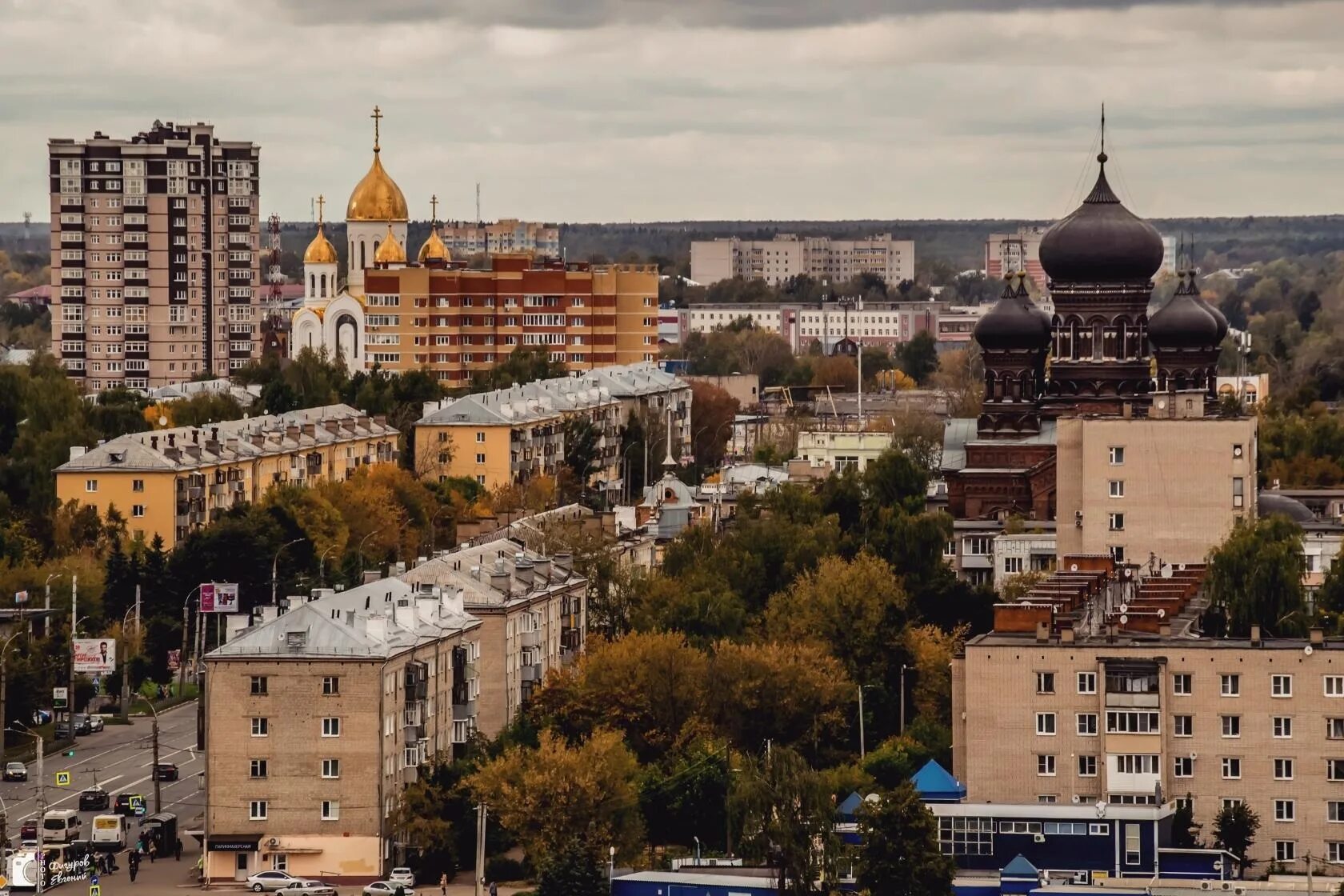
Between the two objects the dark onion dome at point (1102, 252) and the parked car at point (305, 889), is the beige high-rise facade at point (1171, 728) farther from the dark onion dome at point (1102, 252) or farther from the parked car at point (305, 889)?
the dark onion dome at point (1102, 252)

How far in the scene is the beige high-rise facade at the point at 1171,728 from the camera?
169ft

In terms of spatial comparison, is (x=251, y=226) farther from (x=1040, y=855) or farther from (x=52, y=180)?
(x=1040, y=855)

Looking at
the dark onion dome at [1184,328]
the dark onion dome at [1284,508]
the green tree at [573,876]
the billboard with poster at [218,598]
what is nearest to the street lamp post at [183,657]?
the billboard with poster at [218,598]

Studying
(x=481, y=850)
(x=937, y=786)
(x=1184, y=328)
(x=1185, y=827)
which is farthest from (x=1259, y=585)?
(x=1184, y=328)

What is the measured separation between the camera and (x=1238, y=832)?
166ft

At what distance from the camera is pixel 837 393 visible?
165000 millimetres

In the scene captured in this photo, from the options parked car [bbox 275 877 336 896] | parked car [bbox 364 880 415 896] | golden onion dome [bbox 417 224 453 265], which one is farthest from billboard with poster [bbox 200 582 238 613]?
golden onion dome [bbox 417 224 453 265]

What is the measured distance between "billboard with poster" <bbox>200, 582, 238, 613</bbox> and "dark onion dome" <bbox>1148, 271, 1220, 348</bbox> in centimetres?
2281

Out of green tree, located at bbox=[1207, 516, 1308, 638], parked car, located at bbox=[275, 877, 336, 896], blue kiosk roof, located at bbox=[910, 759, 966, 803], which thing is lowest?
parked car, located at bbox=[275, 877, 336, 896]

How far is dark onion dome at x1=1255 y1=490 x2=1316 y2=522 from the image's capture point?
72.8m

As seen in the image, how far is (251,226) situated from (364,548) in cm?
7612

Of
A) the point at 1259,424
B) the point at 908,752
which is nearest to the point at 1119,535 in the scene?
the point at 908,752

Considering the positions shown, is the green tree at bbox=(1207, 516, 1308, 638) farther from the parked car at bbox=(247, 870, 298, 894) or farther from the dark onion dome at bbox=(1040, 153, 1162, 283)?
the dark onion dome at bbox=(1040, 153, 1162, 283)

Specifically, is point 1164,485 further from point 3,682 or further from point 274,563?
point 3,682
